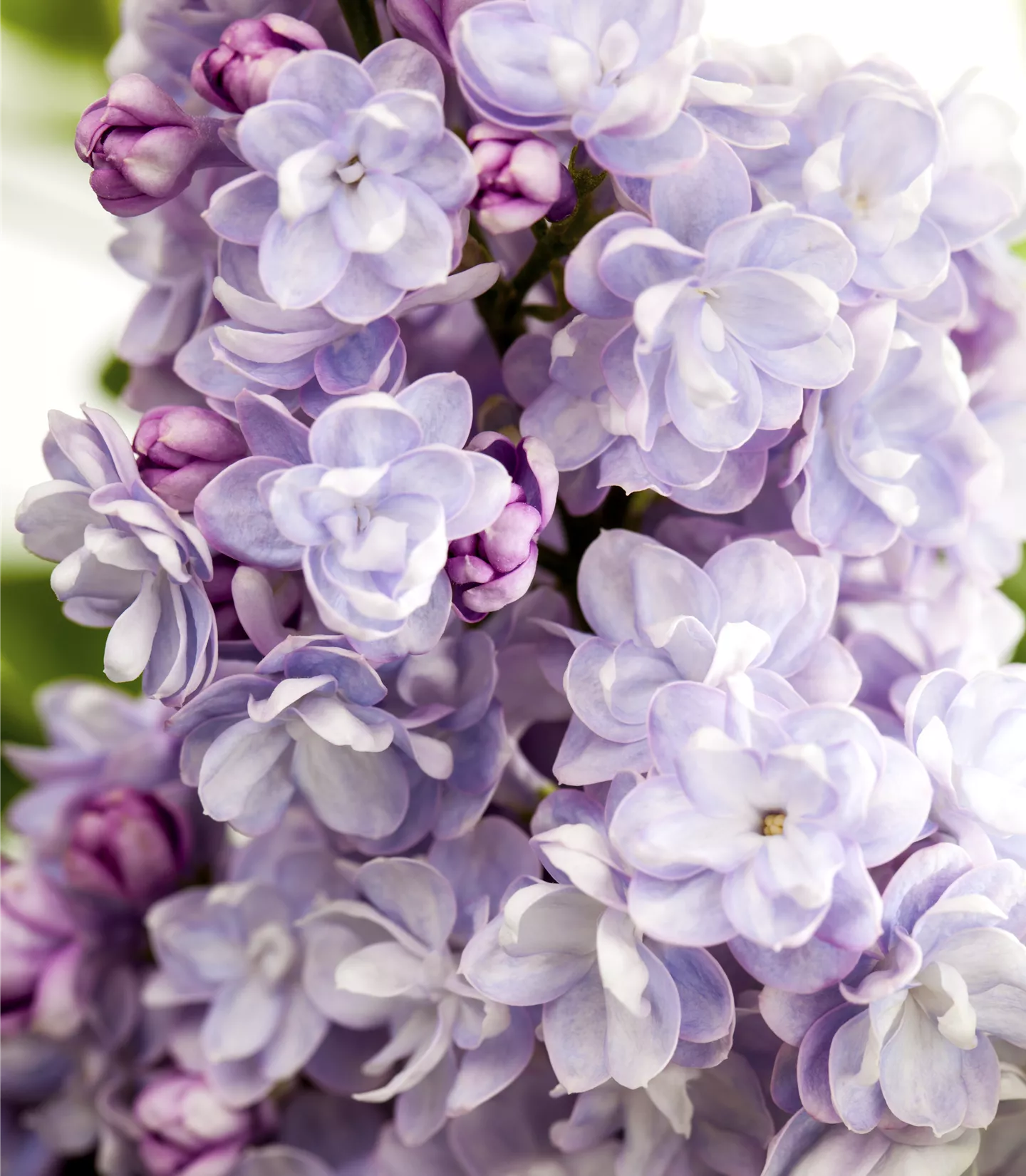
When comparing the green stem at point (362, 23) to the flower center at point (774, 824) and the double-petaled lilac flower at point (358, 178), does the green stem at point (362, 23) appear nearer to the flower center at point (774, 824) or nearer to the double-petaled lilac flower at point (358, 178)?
the double-petaled lilac flower at point (358, 178)

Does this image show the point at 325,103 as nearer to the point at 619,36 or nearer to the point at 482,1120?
the point at 619,36

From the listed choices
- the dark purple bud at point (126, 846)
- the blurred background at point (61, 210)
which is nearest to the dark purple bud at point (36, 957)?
the dark purple bud at point (126, 846)

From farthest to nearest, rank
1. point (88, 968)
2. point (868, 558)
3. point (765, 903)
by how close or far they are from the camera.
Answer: point (88, 968) < point (868, 558) < point (765, 903)

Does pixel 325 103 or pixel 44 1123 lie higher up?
pixel 325 103

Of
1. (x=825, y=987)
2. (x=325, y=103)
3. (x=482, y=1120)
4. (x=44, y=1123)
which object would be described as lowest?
(x=44, y=1123)

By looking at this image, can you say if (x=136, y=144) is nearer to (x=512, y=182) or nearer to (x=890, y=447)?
(x=512, y=182)

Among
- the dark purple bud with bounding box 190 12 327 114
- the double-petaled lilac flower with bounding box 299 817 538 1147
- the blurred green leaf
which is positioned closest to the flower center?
the double-petaled lilac flower with bounding box 299 817 538 1147

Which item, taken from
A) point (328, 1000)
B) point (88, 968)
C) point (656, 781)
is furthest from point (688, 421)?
point (88, 968)

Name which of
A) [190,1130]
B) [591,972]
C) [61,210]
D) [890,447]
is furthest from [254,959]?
[61,210]
